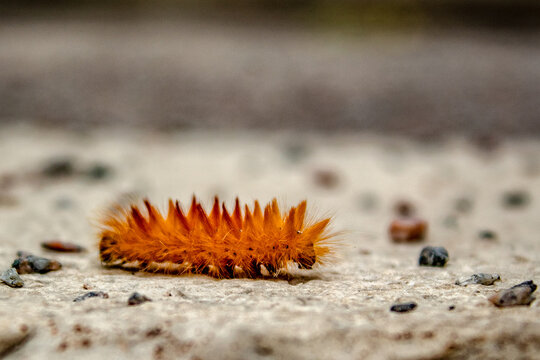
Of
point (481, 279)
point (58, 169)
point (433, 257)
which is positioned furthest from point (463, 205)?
point (58, 169)

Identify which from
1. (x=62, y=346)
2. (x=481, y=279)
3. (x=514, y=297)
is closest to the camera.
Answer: (x=62, y=346)

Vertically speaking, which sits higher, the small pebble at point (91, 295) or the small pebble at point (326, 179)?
the small pebble at point (326, 179)

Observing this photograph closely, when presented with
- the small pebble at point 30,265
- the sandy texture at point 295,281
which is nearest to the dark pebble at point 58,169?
the sandy texture at point 295,281

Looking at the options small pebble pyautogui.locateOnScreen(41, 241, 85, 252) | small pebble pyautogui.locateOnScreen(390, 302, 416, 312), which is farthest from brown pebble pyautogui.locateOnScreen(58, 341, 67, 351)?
small pebble pyautogui.locateOnScreen(41, 241, 85, 252)

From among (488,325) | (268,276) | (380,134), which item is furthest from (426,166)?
(488,325)

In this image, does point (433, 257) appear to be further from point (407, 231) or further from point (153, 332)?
point (153, 332)

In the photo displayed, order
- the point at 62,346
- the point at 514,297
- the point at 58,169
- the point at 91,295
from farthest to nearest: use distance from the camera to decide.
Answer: the point at 58,169 → the point at 91,295 → the point at 514,297 → the point at 62,346

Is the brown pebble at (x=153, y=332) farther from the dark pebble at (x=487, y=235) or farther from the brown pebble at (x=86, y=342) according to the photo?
the dark pebble at (x=487, y=235)
